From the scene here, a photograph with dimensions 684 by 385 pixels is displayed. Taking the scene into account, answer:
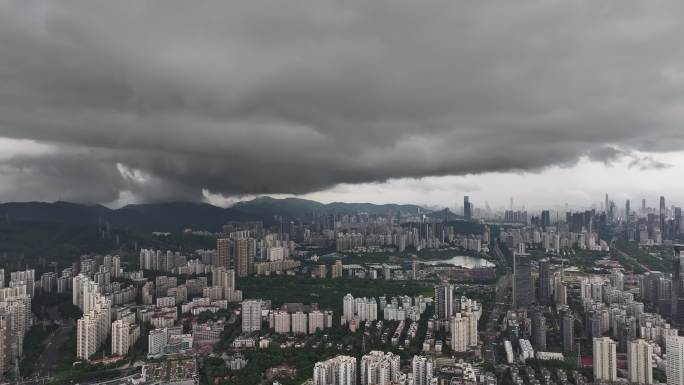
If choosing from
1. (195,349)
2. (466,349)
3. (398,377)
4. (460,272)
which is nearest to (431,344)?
(466,349)

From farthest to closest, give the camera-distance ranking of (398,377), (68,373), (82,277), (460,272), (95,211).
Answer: (95,211) < (460,272) < (82,277) < (68,373) < (398,377)

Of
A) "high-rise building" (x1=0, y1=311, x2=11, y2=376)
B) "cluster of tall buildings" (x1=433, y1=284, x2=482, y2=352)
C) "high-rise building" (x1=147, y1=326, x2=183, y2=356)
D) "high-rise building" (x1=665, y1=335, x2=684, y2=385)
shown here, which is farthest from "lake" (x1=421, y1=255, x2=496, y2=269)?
"high-rise building" (x1=0, y1=311, x2=11, y2=376)

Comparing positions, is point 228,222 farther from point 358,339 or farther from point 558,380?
point 558,380

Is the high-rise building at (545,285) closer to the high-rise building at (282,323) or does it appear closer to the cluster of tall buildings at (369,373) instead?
the cluster of tall buildings at (369,373)

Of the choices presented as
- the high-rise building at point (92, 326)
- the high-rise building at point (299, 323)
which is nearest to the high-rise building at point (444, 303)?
the high-rise building at point (299, 323)

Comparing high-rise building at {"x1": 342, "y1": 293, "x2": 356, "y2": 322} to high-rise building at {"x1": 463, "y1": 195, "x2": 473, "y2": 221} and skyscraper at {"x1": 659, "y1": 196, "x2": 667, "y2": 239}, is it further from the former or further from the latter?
high-rise building at {"x1": 463, "y1": 195, "x2": 473, "y2": 221}

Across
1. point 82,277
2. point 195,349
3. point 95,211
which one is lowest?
point 195,349

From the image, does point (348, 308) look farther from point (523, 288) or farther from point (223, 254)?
point (223, 254)
